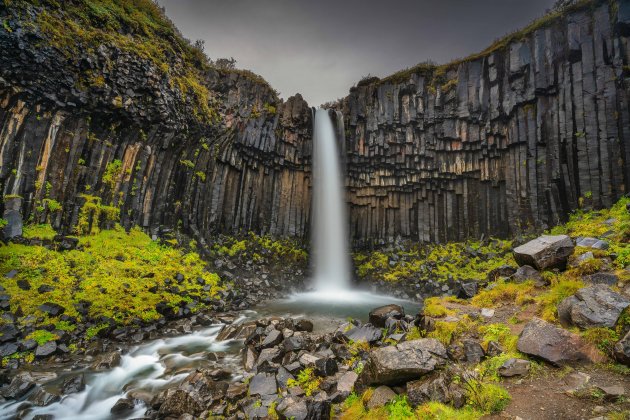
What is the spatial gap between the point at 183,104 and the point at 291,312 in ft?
47.0

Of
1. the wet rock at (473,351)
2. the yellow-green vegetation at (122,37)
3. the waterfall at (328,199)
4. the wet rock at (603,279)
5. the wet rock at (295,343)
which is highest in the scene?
the yellow-green vegetation at (122,37)

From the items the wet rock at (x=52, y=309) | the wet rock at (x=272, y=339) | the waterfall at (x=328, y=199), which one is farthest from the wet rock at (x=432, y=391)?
the waterfall at (x=328, y=199)

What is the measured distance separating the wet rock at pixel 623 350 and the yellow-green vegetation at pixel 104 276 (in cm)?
1314

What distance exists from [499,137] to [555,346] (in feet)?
65.4

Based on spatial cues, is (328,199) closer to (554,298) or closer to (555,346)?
(554,298)

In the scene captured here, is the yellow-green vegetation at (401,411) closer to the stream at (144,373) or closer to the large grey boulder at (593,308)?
the large grey boulder at (593,308)

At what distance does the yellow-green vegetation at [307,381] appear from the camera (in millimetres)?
6342

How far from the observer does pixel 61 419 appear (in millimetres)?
6484

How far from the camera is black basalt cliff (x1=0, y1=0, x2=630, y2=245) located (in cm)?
1409

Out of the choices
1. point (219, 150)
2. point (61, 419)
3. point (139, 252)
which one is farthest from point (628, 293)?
point (219, 150)

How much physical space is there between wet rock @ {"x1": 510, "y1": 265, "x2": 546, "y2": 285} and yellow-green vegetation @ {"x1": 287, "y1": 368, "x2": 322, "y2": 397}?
6421mm

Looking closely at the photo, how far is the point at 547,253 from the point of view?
28.3 feet

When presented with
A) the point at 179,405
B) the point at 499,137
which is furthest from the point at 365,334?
the point at 499,137

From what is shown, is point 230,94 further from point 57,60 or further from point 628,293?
point 628,293
